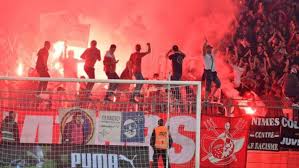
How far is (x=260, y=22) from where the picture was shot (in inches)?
952

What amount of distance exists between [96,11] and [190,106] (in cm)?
1321

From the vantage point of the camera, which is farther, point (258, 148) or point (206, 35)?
point (206, 35)

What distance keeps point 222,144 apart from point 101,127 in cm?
285

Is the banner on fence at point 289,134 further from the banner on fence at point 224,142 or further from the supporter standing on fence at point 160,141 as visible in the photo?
the supporter standing on fence at point 160,141

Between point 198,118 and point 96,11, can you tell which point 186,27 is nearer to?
point 96,11

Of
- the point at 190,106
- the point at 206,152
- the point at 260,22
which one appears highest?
the point at 260,22

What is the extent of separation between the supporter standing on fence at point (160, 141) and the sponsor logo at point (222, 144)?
3.74 ft

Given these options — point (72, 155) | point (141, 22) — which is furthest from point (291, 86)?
point (141, 22)

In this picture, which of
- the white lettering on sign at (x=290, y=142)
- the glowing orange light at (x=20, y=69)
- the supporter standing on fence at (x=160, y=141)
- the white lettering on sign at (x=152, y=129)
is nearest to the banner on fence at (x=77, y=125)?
the white lettering on sign at (x=152, y=129)

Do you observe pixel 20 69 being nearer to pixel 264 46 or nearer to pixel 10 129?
pixel 264 46

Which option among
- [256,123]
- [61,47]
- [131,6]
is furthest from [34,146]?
[131,6]

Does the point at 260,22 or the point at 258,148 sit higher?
the point at 260,22

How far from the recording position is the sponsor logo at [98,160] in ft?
41.5

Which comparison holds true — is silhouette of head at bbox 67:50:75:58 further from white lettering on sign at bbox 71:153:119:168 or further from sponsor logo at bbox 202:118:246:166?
white lettering on sign at bbox 71:153:119:168
